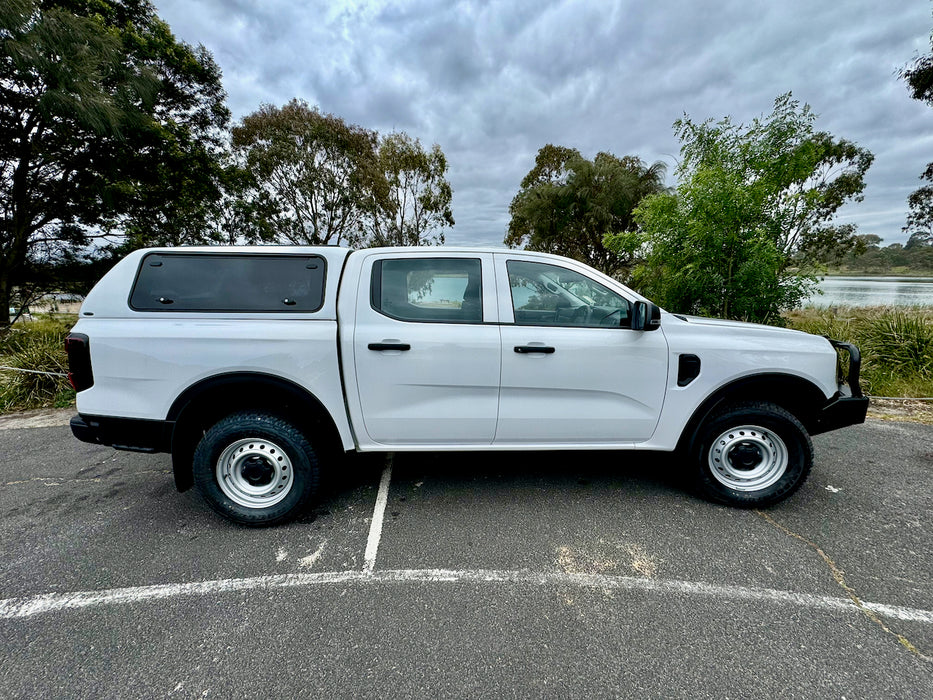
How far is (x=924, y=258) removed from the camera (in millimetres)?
31672

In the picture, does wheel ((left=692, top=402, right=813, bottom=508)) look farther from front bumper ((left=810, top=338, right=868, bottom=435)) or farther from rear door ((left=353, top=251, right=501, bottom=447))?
rear door ((left=353, top=251, right=501, bottom=447))

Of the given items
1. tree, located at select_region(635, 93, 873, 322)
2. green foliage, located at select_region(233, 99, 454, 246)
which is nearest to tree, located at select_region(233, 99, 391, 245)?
green foliage, located at select_region(233, 99, 454, 246)

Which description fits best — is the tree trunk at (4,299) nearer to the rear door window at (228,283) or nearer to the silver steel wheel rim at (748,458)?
the rear door window at (228,283)

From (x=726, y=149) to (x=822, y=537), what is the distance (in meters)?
5.82

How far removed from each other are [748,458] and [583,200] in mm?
18115

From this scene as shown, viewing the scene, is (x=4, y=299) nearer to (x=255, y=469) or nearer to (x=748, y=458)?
(x=255, y=469)

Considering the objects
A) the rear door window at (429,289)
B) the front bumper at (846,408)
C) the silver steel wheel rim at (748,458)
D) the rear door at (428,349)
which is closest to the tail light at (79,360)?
the rear door at (428,349)

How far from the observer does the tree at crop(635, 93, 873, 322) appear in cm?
533

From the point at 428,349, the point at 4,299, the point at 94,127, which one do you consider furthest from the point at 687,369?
the point at 4,299

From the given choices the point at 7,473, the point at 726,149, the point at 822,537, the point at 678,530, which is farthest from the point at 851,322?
the point at 7,473

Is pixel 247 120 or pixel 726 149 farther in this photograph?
pixel 247 120

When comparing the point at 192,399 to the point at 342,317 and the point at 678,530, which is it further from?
the point at 678,530

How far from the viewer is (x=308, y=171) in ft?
53.9

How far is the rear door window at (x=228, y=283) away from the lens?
2.49 meters
